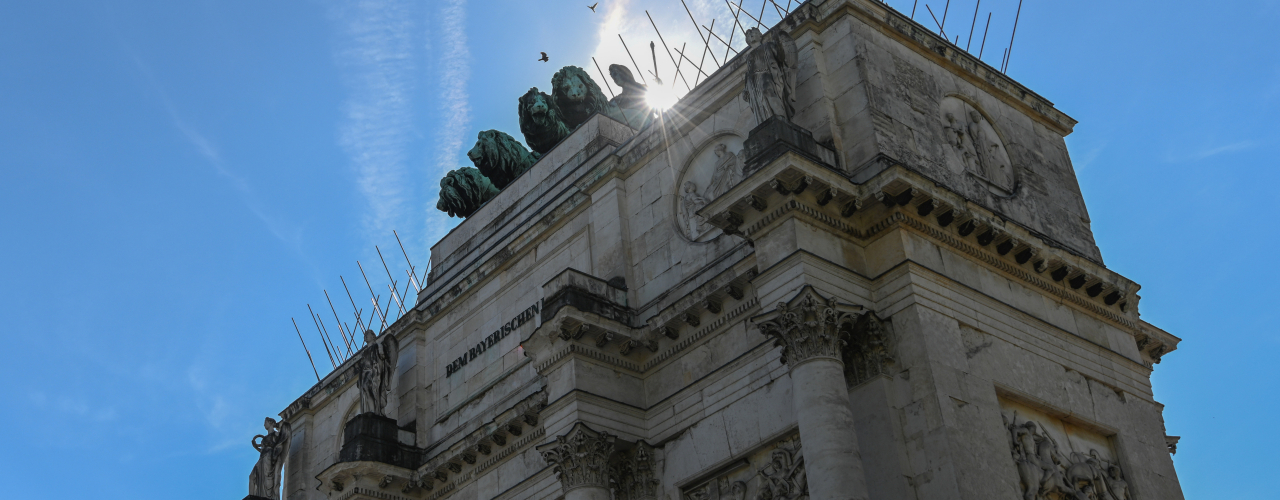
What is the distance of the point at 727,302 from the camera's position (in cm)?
1938

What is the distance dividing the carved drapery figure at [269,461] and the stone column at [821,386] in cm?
1529

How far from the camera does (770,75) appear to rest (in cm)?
1869

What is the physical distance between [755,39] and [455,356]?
9.56m

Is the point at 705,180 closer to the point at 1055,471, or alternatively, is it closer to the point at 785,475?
the point at 785,475

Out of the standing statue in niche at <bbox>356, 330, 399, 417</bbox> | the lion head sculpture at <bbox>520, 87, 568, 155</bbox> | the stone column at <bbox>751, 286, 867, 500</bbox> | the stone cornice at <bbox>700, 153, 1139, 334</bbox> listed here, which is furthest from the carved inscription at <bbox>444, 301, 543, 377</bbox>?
the stone column at <bbox>751, 286, 867, 500</bbox>

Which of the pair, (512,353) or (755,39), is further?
(512,353)

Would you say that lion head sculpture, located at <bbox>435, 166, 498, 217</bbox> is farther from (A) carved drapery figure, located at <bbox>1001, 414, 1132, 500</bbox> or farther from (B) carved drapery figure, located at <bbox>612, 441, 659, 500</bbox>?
(A) carved drapery figure, located at <bbox>1001, 414, 1132, 500</bbox>

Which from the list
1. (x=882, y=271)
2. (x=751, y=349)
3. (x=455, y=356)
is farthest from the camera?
(x=455, y=356)

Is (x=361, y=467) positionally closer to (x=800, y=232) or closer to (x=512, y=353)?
(x=512, y=353)

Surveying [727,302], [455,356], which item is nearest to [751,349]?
[727,302]

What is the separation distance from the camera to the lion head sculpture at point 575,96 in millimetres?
28469

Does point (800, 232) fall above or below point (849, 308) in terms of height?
above

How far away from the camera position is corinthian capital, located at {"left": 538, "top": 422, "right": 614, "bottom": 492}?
755 inches

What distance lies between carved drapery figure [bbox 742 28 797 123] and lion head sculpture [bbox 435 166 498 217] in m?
11.5
